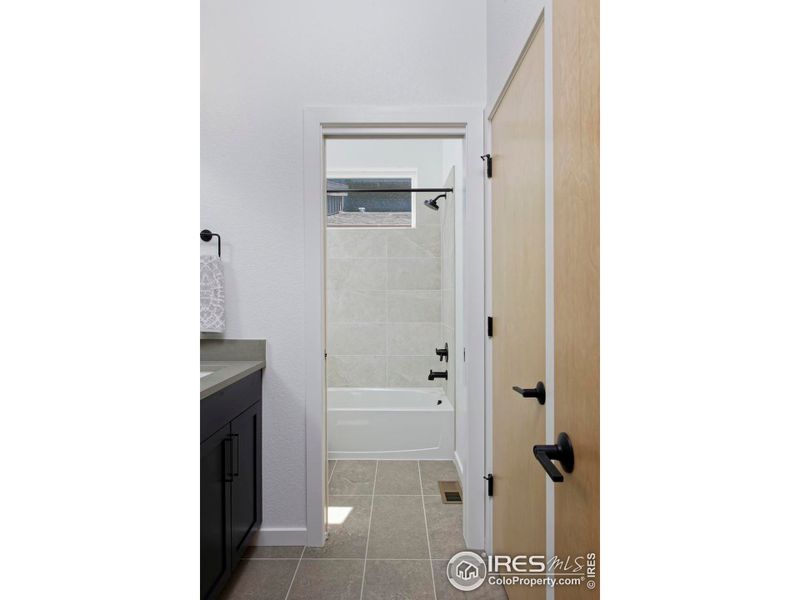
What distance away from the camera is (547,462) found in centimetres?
106

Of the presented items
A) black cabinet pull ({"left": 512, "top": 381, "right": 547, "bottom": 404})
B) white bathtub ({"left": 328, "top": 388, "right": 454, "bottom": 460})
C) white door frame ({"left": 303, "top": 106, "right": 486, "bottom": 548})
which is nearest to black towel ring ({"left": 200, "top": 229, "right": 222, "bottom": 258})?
white door frame ({"left": 303, "top": 106, "right": 486, "bottom": 548})

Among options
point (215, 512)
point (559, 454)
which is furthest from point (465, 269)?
point (215, 512)

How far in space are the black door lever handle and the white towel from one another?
1.58 meters

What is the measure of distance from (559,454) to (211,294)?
65.0 inches

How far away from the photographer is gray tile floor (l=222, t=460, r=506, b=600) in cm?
187

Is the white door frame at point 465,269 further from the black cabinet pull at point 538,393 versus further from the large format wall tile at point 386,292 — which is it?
the large format wall tile at point 386,292

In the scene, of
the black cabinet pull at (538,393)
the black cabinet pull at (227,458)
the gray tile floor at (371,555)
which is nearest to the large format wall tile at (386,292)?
the gray tile floor at (371,555)

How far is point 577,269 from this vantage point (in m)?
1.02

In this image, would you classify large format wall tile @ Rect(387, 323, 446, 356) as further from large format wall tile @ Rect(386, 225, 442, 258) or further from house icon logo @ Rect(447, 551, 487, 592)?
house icon logo @ Rect(447, 551, 487, 592)

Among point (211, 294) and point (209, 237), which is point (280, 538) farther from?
point (209, 237)

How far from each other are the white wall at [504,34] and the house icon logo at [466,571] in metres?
1.92

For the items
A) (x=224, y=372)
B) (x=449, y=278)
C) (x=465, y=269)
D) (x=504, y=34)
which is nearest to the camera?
(x=504, y=34)

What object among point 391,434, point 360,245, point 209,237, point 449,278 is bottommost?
point 391,434
